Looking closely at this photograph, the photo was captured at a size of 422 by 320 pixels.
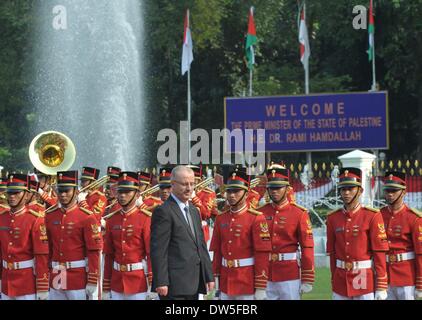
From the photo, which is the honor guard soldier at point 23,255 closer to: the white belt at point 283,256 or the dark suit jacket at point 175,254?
the white belt at point 283,256

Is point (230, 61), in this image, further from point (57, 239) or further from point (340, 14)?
point (57, 239)

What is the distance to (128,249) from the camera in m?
13.5

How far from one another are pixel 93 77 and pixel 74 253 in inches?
1026

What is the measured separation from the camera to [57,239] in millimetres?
13719

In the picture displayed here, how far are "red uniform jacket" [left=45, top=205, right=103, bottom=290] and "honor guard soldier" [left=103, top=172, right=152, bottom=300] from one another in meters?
0.20

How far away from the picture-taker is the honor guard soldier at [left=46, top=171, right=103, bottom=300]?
13555mm

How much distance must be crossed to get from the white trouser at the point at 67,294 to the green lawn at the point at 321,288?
Result: 499cm

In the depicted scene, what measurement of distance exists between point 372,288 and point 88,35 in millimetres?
28836

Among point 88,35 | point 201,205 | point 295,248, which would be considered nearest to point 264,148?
point 88,35

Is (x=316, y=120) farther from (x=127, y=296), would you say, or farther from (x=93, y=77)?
(x=127, y=296)

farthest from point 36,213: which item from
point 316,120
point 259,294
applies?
point 316,120

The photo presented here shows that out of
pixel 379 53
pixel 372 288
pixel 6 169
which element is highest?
pixel 379 53

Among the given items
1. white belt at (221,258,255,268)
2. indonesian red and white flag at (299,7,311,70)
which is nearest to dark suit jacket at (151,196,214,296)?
white belt at (221,258,255,268)

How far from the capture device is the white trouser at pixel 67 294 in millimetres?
13570
